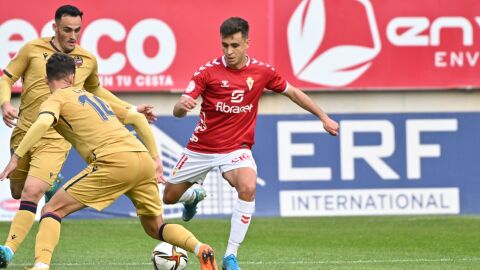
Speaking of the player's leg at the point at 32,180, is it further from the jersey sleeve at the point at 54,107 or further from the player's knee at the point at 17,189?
the jersey sleeve at the point at 54,107

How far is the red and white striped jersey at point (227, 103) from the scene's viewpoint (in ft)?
34.4

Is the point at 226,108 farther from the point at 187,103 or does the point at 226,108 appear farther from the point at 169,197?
the point at 169,197

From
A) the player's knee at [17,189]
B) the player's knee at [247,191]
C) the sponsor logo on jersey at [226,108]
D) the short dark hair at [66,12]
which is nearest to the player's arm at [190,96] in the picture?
the sponsor logo on jersey at [226,108]

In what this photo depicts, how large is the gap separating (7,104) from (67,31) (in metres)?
0.86

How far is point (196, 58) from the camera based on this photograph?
16.7 meters

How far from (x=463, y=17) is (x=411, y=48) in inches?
34.9

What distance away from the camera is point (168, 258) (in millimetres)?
9633

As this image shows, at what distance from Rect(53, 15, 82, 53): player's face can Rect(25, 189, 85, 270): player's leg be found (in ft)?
7.24

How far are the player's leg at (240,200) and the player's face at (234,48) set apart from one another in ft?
2.78

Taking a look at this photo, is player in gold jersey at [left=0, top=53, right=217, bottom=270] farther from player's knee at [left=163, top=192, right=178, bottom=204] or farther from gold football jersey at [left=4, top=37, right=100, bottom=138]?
player's knee at [left=163, top=192, right=178, bottom=204]

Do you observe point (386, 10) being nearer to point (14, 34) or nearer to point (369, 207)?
point (369, 207)

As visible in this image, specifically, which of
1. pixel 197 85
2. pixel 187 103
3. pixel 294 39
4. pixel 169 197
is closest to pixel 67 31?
pixel 197 85

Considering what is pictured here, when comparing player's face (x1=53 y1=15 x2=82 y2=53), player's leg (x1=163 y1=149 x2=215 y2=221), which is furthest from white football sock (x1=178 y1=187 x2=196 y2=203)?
player's face (x1=53 y1=15 x2=82 y2=53)

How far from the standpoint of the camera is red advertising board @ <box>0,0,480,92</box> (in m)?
16.5
